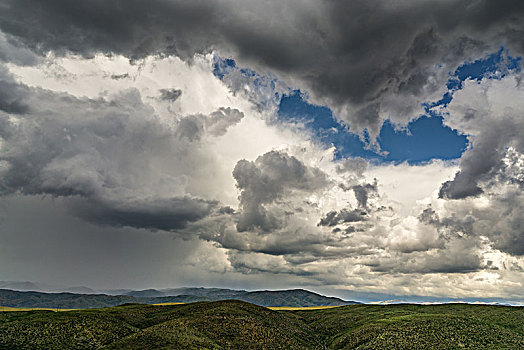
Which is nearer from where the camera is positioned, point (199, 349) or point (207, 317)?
point (199, 349)

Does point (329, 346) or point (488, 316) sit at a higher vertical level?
point (488, 316)

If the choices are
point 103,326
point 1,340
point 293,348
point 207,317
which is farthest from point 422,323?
point 1,340

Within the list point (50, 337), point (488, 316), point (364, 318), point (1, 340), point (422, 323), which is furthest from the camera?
point (364, 318)

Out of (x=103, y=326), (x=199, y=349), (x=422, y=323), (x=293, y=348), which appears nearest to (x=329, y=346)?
(x=293, y=348)

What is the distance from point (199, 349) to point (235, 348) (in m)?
13.8

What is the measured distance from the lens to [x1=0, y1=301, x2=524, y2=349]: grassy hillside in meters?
83.8

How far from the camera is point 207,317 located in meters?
116

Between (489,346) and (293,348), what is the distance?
167 feet

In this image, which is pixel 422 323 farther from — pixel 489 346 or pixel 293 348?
pixel 293 348

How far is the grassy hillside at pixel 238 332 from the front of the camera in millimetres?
83750

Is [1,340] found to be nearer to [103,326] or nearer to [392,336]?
[103,326]

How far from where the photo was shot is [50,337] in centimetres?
8300

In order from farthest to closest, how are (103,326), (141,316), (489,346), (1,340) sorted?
(141,316)
(103,326)
(489,346)
(1,340)

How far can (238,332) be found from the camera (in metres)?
105
